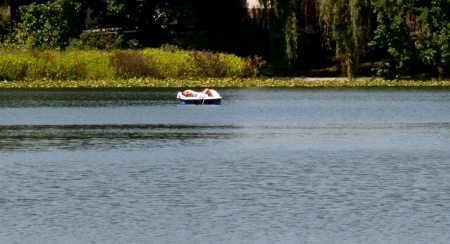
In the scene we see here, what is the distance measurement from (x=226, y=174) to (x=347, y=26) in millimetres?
37218

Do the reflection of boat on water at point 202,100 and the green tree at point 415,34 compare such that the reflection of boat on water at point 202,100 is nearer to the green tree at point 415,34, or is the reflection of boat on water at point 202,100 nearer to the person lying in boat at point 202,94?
the person lying in boat at point 202,94

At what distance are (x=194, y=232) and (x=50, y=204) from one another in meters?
3.87

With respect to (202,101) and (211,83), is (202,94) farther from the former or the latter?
(211,83)

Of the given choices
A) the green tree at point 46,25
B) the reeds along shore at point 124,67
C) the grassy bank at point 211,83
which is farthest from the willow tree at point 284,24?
the green tree at point 46,25

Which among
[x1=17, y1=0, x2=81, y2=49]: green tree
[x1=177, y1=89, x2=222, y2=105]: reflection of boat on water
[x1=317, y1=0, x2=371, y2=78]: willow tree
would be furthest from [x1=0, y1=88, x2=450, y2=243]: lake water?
[x1=17, y1=0, x2=81, y2=49]: green tree

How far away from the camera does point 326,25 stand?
6475cm

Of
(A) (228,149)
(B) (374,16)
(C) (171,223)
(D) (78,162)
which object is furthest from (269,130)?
(B) (374,16)

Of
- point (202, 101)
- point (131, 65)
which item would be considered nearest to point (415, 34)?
point (131, 65)

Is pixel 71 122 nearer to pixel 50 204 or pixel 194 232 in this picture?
pixel 50 204

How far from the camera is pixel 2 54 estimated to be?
65562mm

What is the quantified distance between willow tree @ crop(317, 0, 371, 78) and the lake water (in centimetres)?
1474

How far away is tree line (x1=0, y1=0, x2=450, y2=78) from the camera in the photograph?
63.5m

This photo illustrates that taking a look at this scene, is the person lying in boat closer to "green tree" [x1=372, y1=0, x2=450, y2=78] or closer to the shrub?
the shrub

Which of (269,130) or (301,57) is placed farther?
(301,57)
